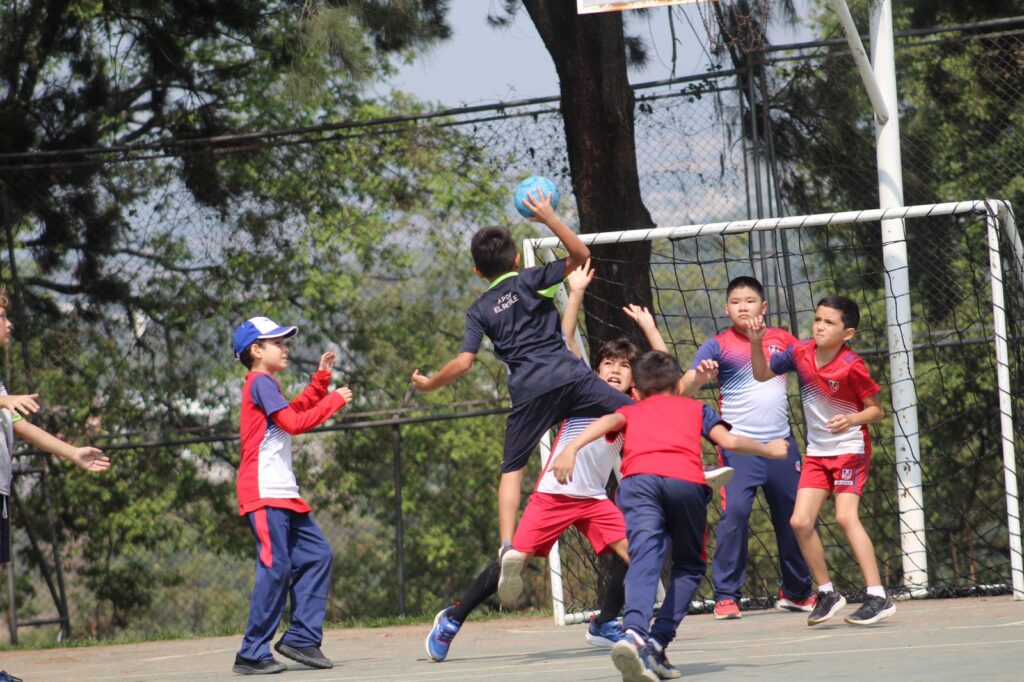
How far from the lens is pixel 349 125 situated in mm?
11047

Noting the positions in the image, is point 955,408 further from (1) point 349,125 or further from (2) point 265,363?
(2) point 265,363

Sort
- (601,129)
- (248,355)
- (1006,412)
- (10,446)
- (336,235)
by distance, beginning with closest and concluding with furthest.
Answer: (10,446) → (248,355) → (1006,412) → (601,129) → (336,235)

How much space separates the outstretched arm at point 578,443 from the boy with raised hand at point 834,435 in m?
1.41

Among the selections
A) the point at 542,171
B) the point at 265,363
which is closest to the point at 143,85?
the point at 542,171

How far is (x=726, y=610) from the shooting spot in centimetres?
754

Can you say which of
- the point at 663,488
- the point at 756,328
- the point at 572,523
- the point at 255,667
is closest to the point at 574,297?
the point at 756,328

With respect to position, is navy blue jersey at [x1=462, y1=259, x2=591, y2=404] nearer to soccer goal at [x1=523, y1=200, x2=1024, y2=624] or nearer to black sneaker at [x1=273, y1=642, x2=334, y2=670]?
black sneaker at [x1=273, y1=642, x2=334, y2=670]

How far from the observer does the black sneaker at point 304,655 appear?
20.1 ft

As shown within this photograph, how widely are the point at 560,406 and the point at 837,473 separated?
5.15 feet

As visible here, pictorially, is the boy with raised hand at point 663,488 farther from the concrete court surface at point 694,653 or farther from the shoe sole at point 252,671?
the shoe sole at point 252,671

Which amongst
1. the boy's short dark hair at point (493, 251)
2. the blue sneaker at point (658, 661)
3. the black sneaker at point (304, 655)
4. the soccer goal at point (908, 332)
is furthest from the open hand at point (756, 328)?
the black sneaker at point (304, 655)

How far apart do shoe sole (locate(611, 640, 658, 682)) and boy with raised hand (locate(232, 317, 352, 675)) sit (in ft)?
6.53

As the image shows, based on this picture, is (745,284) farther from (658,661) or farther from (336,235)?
(336,235)

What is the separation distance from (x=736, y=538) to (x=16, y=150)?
8898mm
